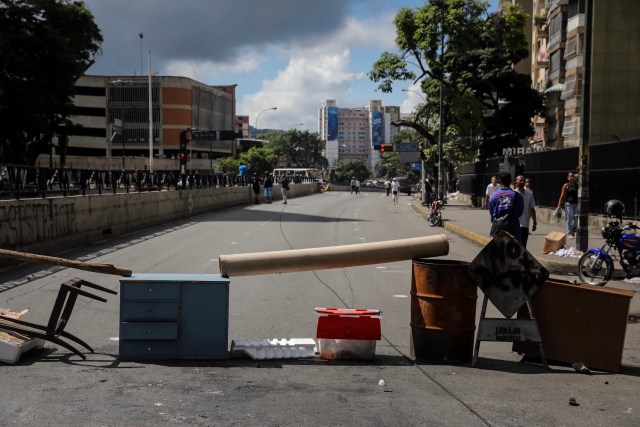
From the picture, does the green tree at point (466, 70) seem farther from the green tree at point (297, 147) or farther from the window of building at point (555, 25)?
the green tree at point (297, 147)

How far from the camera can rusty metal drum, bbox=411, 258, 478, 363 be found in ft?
22.5

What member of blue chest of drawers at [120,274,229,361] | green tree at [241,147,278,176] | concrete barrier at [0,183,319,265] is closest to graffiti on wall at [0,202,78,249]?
concrete barrier at [0,183,319,265]

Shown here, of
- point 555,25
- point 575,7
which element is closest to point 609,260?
point 575,7

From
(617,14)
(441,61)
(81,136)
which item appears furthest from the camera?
(81,136)

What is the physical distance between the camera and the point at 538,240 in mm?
20062

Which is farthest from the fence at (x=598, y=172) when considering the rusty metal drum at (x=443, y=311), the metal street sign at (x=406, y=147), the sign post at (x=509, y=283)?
the metal street sign at (x=406, y=147)

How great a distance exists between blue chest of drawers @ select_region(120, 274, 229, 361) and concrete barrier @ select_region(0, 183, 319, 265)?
25.6ft

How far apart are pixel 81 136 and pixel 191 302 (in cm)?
11372

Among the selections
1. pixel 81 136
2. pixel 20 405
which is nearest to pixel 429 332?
pixel 20 405

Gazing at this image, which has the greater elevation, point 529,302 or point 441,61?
point 441,61

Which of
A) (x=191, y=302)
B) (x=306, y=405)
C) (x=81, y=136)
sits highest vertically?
(x=81, y=136)

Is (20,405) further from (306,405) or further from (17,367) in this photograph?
(306,405)

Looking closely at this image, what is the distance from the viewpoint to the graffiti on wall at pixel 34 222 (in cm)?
1391

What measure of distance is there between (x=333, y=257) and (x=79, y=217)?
41.5ft
